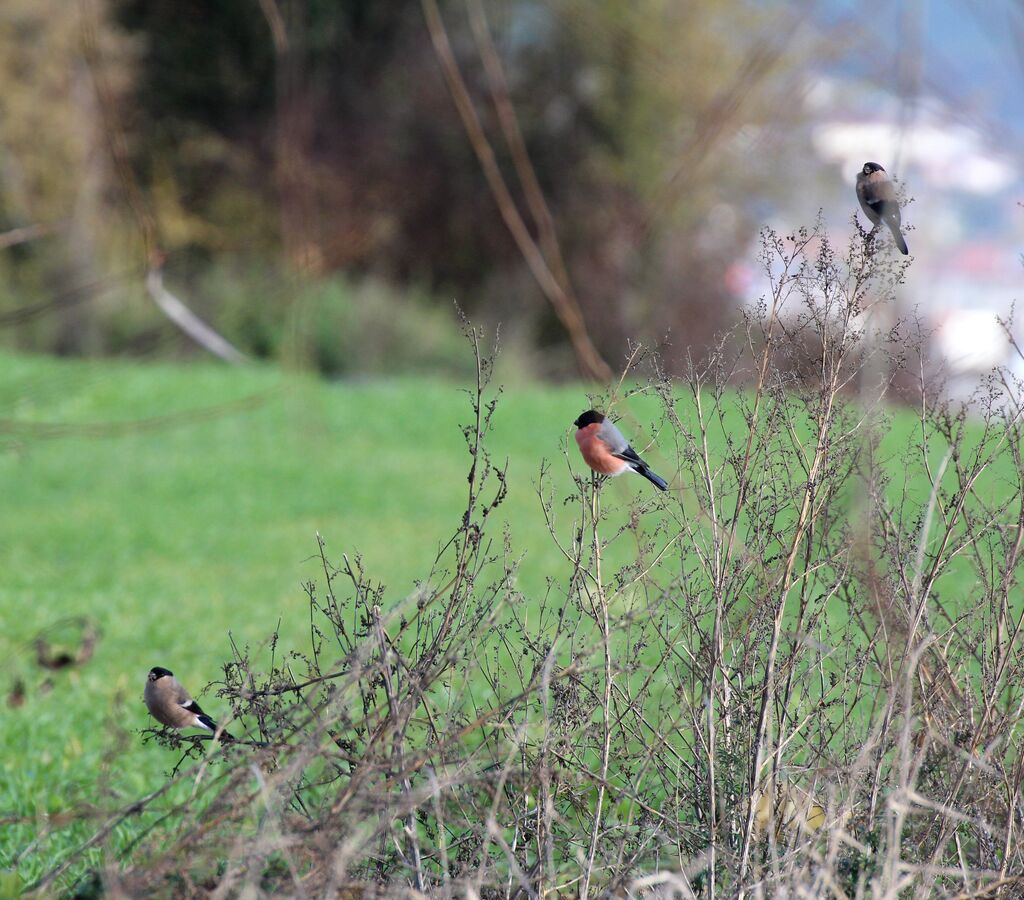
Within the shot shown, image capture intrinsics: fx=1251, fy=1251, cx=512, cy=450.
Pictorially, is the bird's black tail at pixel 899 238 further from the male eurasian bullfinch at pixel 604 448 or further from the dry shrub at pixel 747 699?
the male eurasian bullfinch at pixel 604 448

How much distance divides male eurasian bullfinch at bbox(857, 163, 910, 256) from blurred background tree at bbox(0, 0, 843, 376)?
14478 millimetres

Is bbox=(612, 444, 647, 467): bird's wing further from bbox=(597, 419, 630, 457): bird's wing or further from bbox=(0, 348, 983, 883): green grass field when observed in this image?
bbox=(0, 348, 983, 883): green grass field

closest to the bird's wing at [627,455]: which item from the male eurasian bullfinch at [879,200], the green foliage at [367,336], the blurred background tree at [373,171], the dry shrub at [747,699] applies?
the dry shrub at [747,699]

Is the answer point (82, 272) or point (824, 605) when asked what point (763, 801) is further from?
point (82, 272)

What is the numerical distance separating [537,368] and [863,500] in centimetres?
1981

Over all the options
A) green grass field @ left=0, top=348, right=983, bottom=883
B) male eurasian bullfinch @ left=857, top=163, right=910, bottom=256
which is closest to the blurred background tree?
green grass field @ left=0, top=348, right=983, bottom=883

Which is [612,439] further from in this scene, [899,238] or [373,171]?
[373,171]

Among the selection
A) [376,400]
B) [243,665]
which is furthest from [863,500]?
[376,400]

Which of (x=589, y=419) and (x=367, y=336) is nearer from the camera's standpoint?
(x=589, y=419)

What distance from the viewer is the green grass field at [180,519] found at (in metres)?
4.55

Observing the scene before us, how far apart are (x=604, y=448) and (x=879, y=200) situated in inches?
53.7

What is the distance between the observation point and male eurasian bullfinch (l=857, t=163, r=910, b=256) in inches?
106

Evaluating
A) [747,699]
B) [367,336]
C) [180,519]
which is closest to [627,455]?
[747,699]

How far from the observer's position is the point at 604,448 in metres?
3.87
